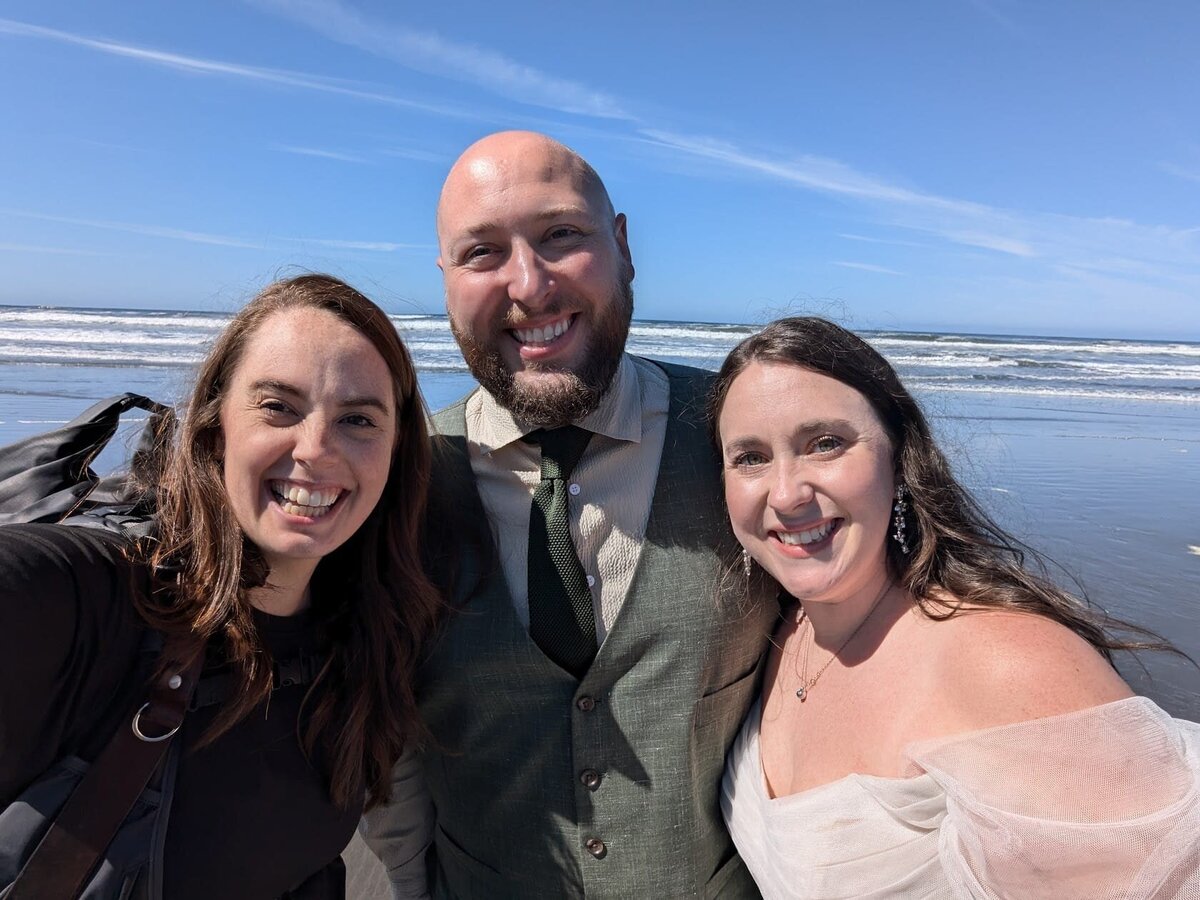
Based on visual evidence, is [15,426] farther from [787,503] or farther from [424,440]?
[787,503]

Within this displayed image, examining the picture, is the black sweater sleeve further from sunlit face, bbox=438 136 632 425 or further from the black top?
sunlit face, bbox=438 136 632 425

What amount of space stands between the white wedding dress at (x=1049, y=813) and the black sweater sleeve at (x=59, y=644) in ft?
5.29

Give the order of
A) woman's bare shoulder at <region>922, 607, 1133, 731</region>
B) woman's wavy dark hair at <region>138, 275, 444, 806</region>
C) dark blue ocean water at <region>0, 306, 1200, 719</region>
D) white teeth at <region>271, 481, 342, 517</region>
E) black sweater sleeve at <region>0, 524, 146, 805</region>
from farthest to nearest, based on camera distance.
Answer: dark blue ocean water at <region>0, 306, 1200, 719</region>
white teeth at <region>271, 481, 342, 517</region>
woman's wavy dark hair at <region>138, 275, 444, 806</region>
woman's bare shoulder at <region>922, 607, 1133, 731</region>
black sweater sleeve at <region>0, 524, 146, 805</region>

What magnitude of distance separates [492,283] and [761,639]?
128 cm

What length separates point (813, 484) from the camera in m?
1.99

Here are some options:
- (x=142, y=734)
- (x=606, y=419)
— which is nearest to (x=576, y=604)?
(x=606, y=419)

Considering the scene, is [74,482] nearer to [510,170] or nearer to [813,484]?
[510,170]

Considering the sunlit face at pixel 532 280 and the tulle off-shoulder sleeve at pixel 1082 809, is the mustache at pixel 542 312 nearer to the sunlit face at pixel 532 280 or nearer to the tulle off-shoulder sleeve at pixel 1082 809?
the sunlit face at pixel 532 280

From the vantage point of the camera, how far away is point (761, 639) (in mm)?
2354

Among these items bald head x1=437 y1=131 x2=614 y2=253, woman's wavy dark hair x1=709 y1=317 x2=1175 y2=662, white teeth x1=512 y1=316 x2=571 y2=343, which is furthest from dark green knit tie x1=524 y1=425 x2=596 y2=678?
bald head x1=437 y1=131 x2=614 y2=253

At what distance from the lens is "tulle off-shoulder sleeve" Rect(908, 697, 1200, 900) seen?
4.79 feet

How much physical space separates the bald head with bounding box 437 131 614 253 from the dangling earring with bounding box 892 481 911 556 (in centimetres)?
116

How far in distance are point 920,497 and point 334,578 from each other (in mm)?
1582

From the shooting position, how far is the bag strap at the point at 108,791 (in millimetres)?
1424
